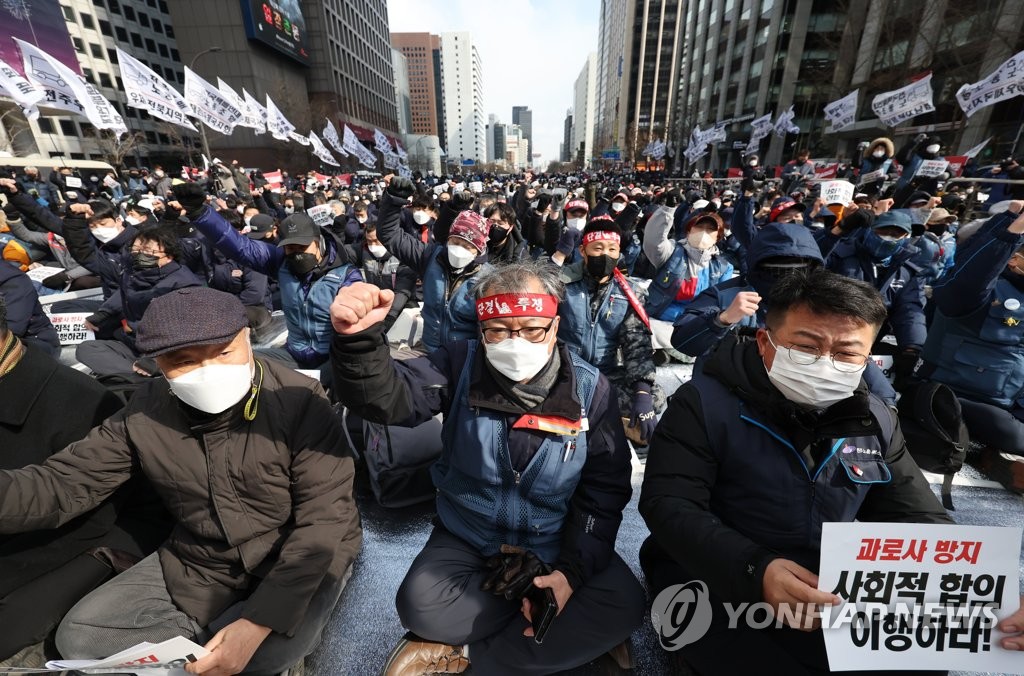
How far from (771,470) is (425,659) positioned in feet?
5.32

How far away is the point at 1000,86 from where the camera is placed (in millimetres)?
8094

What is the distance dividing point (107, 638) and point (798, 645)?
2.65 metres

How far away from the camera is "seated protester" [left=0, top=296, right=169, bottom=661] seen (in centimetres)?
171

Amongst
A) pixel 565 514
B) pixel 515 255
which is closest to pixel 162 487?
pixel 565 514

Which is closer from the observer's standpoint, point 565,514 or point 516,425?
point 516,425

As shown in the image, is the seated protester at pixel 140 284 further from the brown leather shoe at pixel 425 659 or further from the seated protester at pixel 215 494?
the brown leather shoe at pixel 425 659

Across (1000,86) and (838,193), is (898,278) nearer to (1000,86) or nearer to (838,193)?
(838,193)

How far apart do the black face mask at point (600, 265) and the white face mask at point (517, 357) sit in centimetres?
155

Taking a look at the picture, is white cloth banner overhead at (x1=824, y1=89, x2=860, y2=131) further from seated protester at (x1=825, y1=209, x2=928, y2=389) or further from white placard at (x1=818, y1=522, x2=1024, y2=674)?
white placard at (x1=818, y1=522, x2=1024, y2=674)

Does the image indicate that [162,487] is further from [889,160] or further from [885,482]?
[889,160]

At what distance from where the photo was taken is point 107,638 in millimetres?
1632

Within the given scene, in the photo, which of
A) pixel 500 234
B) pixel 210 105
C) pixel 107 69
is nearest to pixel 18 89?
pixel 210 105

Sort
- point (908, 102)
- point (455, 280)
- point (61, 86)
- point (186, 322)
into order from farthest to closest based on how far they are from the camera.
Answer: point (908, 102) → point (61, 86) → point (455, 280) → point (186, 322)

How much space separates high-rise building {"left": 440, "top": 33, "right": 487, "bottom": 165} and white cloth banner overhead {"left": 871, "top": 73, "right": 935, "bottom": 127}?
131 meters
